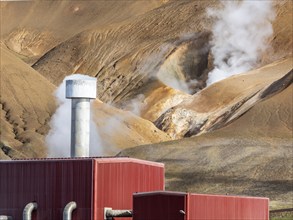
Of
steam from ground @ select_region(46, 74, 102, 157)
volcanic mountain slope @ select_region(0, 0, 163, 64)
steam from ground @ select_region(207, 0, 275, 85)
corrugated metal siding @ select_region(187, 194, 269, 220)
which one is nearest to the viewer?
corrugated metal siding @ select_region(187, 194, 269, 220)

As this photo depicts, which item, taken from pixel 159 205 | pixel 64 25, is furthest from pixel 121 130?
pixel 64 25

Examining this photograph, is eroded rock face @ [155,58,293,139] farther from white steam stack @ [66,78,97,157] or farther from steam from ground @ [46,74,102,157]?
white steam stack @ [66,78,97,157]

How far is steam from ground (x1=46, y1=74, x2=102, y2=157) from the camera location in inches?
4075

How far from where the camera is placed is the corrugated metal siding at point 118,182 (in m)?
46.3

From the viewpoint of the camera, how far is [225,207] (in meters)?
45.3

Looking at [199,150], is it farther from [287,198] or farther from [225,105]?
[225,105]

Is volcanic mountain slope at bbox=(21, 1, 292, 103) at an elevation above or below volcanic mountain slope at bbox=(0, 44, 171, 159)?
above

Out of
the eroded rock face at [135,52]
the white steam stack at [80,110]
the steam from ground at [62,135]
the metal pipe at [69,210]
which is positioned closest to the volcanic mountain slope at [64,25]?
the eroded rock face at [135,52]

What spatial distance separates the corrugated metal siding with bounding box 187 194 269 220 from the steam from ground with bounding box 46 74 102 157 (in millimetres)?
53393

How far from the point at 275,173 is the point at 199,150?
11.6 meters

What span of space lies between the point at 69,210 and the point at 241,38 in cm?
9739

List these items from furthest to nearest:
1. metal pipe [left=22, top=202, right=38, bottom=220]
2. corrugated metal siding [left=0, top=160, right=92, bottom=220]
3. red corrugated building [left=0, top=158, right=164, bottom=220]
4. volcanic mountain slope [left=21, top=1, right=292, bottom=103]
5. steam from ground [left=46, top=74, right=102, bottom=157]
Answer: volcanic mountain slope [left=21, top=1, right=292, bottom=103], steam from ground [left=46, top=74, right=102, bottom=157], metal pipe [left=22, top=202, right=38, bottom=220], corrugated metal siding [left=0, top=160, right=92, bottom=220], red corrugated building [left=0, top=158, right=164, bottom=220]

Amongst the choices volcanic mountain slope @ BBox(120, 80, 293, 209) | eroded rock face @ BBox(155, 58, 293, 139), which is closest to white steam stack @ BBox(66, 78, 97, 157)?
volcanic mountain slope @ BBox(120, 80, 293, 209)

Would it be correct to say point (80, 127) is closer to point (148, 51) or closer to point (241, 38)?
Result: point (241, 38)
